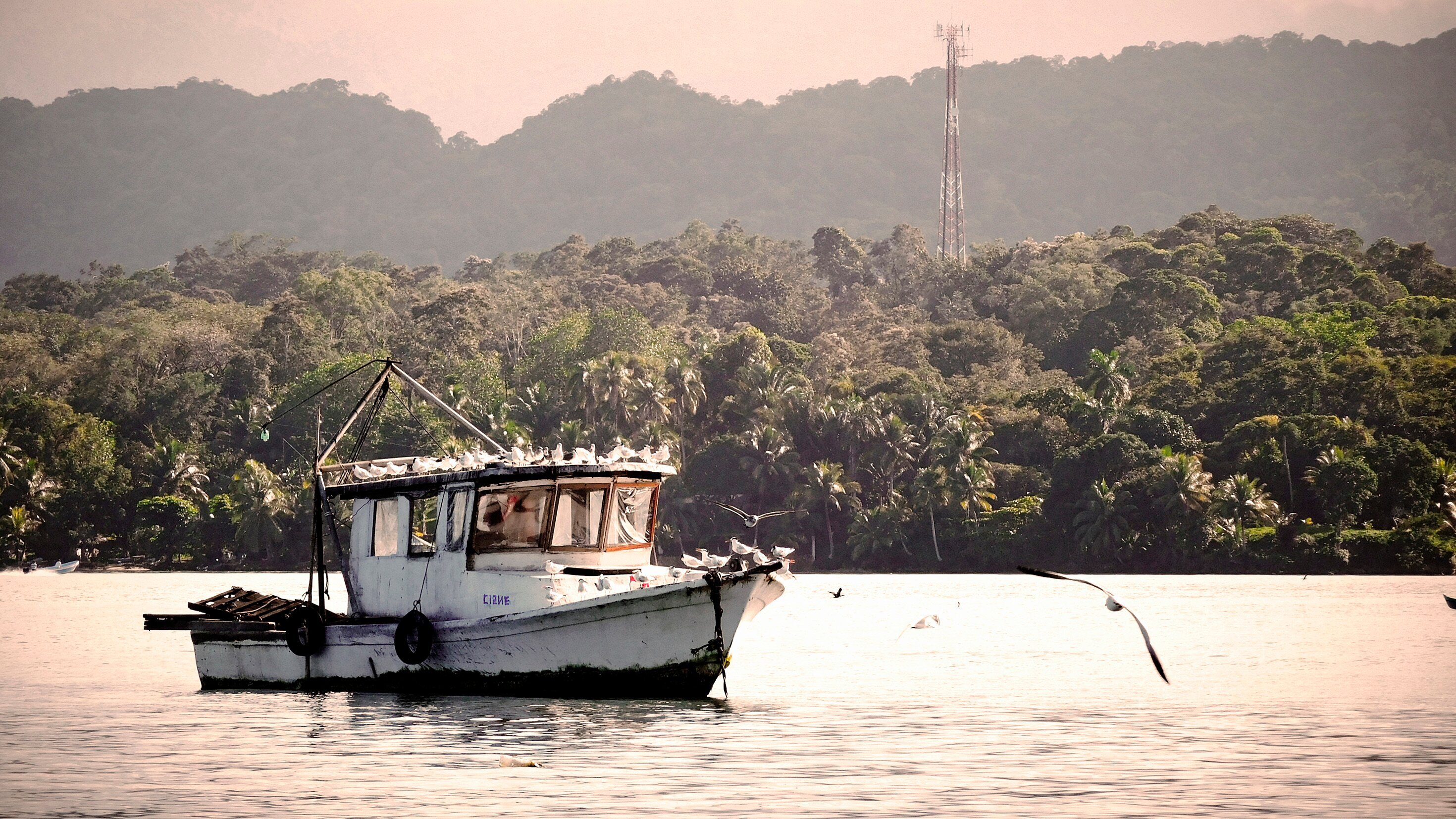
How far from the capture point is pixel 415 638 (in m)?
27.6

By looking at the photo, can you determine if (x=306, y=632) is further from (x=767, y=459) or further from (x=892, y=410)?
(x=892, y=410)

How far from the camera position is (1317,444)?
296 ft

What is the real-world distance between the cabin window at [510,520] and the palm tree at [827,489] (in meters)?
74.6

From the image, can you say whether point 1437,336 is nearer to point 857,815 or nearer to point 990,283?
point 990,283

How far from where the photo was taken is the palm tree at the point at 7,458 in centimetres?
10244

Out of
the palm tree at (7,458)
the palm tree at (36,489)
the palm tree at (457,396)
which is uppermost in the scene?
the palm tree at (457,396)

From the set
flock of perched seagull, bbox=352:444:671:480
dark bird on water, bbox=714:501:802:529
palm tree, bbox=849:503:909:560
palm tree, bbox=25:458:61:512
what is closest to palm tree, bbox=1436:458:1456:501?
palm tree, bbox=849:503:909:560

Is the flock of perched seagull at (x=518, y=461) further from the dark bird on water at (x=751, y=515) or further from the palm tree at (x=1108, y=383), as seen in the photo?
the palm tree at (x=1108, y=383)

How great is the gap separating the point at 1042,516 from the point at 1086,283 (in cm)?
4959

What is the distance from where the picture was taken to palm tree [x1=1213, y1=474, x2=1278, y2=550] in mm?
88375

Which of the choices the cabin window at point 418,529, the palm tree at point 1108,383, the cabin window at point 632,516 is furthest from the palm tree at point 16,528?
the cabin window at point 632,516

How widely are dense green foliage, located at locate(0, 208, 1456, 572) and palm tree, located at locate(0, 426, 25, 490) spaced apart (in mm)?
152

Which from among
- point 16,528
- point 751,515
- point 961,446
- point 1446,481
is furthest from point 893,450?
point 751,515

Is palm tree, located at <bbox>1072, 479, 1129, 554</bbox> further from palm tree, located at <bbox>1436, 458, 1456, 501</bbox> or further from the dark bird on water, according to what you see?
the dark bird on water
